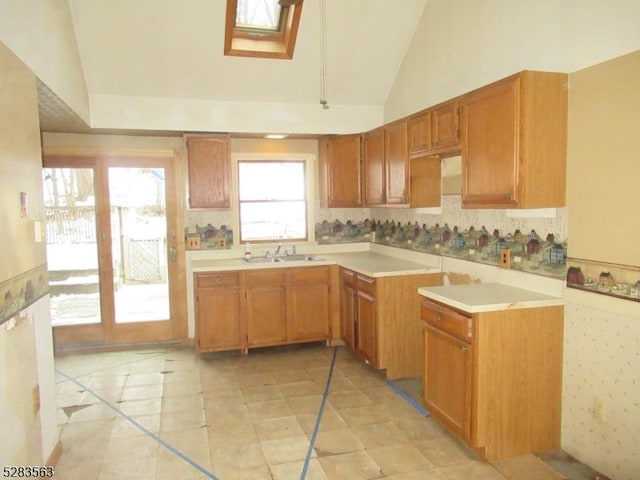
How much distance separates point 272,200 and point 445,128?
2.42 metres

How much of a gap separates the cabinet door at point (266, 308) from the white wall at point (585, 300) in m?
2.49

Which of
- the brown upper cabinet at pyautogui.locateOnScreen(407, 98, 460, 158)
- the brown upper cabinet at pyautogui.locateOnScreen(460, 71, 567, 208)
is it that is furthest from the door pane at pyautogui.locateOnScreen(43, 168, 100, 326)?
the brown upper cabinet at pyautogui.locateOnScreen(460, 71, 567, 208)

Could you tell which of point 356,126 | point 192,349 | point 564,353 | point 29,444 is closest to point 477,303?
point 564,353

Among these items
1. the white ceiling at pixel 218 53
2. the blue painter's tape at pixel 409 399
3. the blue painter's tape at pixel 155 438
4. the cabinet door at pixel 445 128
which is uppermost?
the white ceiling at pixel 218 53

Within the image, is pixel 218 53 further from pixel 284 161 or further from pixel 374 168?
pixel 374 168

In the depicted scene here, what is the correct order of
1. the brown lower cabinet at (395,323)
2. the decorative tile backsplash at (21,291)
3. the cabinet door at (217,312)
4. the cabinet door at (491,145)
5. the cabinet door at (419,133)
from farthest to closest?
1. the cabinet door at (217,312)
2. the brown lower cabinet at (395,323)
3. the cabinet door at (419,133)
4. the cabinet door at (491,145)
5. the decorative tile backsplash at (21,291)

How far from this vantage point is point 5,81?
2129mm

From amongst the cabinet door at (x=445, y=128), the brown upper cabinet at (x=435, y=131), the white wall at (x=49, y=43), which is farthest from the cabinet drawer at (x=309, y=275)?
the white wall at (x=49, y=43)

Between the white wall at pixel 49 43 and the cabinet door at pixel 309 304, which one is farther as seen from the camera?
the cabinet door at pixel 309 304

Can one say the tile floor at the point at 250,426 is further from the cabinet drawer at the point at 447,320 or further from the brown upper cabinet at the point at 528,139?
the brown upper cabinet at the point at 528,139

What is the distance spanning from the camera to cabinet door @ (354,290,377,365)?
13.0ft

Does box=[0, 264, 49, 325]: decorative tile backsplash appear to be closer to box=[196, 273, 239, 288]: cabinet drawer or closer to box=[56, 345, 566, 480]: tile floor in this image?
box=[56, 345, 566, 480]: tile floor

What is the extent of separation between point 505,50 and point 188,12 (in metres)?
2.40

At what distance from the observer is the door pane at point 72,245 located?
482cm
